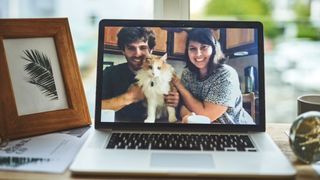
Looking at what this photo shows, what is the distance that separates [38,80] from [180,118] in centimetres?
39

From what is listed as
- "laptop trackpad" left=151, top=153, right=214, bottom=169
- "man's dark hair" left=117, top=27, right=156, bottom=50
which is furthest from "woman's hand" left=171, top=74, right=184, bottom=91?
"laptop trackpad" left=151, top=153, right=214, bottom=169

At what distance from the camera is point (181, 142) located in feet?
3.15

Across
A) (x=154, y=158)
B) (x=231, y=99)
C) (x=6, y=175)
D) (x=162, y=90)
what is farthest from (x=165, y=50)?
(x=6, y=175)

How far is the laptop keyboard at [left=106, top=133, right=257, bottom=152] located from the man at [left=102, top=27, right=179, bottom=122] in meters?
0.07

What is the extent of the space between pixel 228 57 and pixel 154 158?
1.22 feet

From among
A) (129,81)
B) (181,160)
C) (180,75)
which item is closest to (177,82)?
(180,75)

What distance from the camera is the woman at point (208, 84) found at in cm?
105

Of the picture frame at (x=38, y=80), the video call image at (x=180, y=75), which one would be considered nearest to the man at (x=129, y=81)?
the video call image at (x=180, y=75)

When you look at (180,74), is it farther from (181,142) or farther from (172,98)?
(181,142)

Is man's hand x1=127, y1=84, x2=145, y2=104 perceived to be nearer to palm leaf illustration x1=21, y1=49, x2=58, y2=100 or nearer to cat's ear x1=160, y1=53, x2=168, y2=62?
cat's ear x1=160, y1=53, x2=168, y2=62

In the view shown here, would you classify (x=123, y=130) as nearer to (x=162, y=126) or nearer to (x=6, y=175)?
(x=162, y=126)

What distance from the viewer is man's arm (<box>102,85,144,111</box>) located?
3.47 feet

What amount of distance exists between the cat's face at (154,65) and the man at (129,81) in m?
0.01

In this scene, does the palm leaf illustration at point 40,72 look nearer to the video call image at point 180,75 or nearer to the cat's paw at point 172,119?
the video call image at point 180,75
